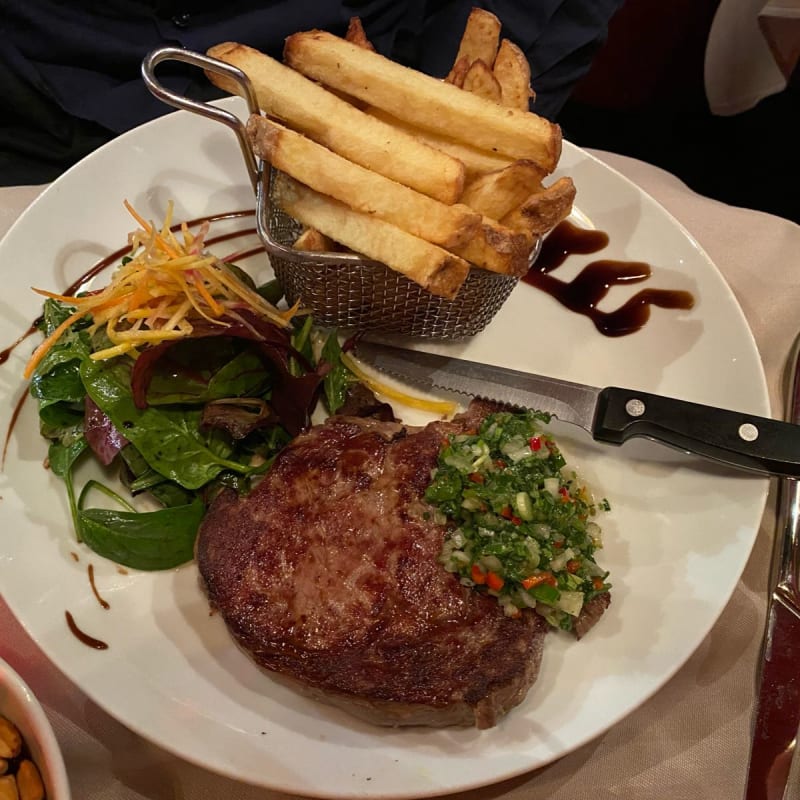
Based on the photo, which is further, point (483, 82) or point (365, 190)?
point (483, 82)

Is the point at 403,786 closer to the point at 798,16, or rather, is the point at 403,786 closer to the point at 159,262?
the point at 159,262

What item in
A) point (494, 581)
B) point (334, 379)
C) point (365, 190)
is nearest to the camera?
point (494, 581)

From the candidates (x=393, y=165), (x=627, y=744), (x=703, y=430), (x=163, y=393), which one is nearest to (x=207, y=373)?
(x=163, y=393)

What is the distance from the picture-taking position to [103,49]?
3.70 metres

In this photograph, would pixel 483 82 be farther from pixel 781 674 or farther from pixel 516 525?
pixel 781 674

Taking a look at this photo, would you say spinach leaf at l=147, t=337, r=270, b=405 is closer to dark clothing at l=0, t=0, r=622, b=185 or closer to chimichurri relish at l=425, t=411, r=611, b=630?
chimichurri relish at l=425, t=411, r=611, b=630

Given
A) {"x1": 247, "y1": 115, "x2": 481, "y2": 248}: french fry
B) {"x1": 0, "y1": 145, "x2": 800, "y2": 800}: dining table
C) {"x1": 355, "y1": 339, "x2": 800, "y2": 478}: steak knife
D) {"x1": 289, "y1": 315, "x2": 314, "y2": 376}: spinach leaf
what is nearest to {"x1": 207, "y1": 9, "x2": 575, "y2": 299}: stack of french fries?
{"x1": 247, "y1": 115, "x2": 481, "y2": 248}: french fry

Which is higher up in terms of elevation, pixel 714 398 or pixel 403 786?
pixel 714 398

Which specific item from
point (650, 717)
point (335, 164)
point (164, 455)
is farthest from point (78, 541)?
point (650, 717)

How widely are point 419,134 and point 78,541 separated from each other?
6.17 ft

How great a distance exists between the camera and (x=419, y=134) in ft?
8.47

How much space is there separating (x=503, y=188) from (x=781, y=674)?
1.89 metres

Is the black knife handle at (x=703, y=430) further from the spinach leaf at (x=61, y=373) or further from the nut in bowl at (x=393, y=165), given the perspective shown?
the spinach leaf at (x=61, y=373)

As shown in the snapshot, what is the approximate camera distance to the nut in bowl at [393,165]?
7.57 ft
